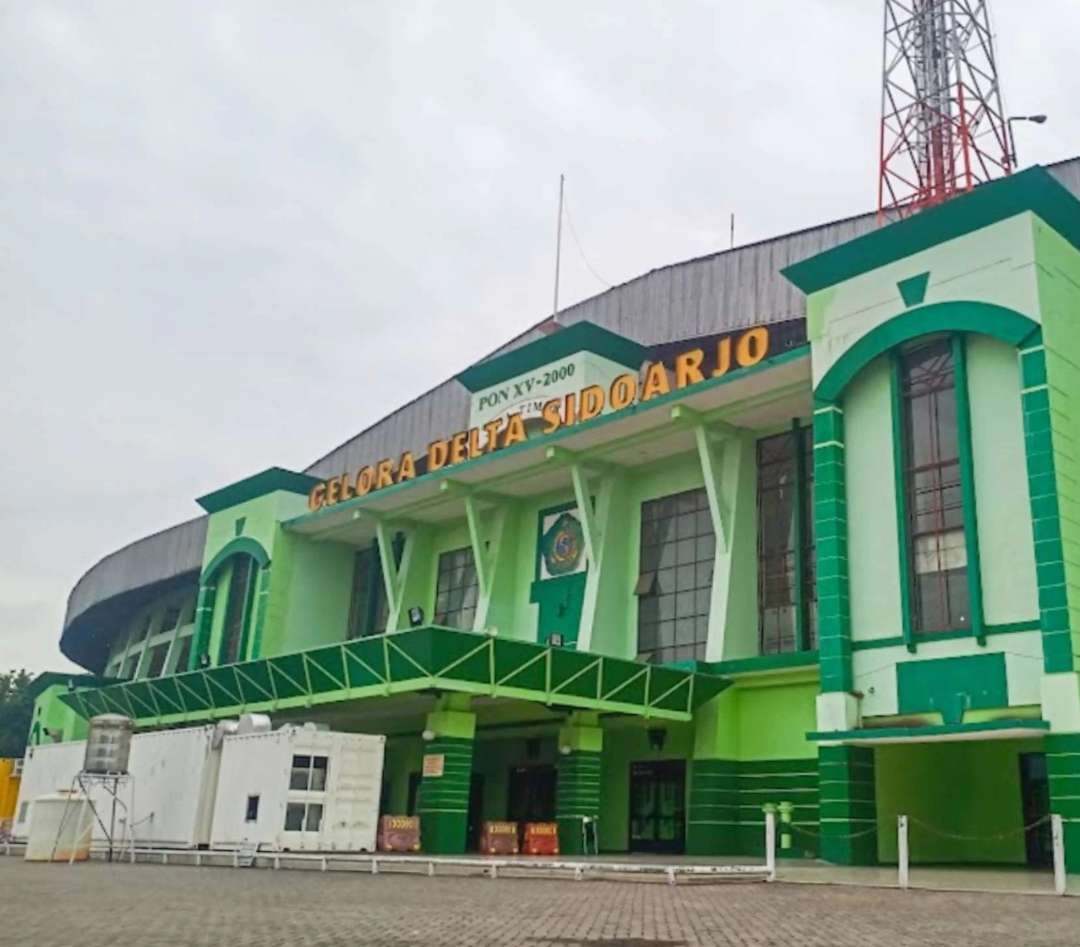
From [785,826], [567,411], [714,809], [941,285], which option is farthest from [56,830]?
[941,285]

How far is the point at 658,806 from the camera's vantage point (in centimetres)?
3431

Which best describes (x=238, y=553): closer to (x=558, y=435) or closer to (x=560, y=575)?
(x=560, y=575)

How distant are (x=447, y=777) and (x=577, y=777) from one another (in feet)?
12.5

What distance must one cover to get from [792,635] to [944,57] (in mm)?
20117

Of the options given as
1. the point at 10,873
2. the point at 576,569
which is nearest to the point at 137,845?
the point at 10,873

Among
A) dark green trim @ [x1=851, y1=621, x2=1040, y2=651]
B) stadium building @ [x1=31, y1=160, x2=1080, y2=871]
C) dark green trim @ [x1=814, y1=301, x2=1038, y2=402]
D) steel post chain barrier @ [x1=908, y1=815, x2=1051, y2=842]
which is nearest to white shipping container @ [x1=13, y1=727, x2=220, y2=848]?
stadium building @ [x1=31, y1=160, x2=1080, y2=871]

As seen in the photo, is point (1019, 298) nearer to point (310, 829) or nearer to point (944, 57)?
point (944, 57)

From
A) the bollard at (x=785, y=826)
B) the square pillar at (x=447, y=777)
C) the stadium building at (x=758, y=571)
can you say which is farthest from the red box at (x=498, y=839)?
the bollard at (x=785, y=826)

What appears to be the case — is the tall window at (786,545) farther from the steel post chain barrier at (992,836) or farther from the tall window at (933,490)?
the steel post chain barrier at (992,836)

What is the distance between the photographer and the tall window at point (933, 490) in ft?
87.9

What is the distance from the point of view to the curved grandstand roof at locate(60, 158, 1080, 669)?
42.5 metres

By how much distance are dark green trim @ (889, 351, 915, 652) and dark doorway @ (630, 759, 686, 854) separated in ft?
28.8

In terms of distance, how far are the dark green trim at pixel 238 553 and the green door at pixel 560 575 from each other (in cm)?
1400

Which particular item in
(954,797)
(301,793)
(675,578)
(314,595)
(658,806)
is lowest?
(301,793)
